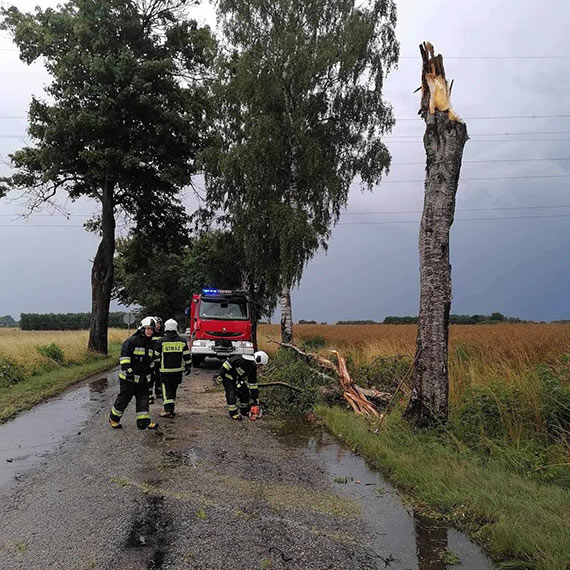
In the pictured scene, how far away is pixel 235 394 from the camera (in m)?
9.14

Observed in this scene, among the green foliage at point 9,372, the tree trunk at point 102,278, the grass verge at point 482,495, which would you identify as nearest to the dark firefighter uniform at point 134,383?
the grass verge at point 482,495

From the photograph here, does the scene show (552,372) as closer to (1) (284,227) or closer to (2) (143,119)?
(1) (284,227)

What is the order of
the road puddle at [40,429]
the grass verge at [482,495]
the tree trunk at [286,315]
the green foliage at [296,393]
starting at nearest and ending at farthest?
the grass verge at [482,495]
the road puddle at [40,429]
the green foliage at [296,393]
the tree trunk at [286,315]

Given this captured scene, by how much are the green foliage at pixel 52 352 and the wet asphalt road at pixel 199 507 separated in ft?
30.5

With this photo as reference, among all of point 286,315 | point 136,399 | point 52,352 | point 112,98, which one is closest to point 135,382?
point 136,399

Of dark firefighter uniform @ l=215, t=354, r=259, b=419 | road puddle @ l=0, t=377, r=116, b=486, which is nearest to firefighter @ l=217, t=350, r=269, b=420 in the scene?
dark firefighter uniform @ l=215, t=354, r=259, b=419

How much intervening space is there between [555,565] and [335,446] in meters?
4.20

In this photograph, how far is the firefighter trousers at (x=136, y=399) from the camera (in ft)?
26.4

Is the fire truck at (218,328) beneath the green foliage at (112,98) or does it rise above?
beneath

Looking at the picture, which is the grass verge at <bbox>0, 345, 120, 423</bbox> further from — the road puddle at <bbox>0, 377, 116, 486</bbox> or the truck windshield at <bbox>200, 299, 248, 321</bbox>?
the truck windshield at <bbox>200, 299, 248, 321</bbox>

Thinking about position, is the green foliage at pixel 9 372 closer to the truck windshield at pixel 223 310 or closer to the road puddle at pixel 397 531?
the truck windshield at pixel 223 310

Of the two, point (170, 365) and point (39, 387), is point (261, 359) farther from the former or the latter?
point (39, 387)

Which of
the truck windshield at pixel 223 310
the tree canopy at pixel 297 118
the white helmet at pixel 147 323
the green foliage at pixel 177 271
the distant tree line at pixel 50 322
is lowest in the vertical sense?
the distant tree line at pixel 50 322

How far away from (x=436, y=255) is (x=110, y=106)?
15.7 m
